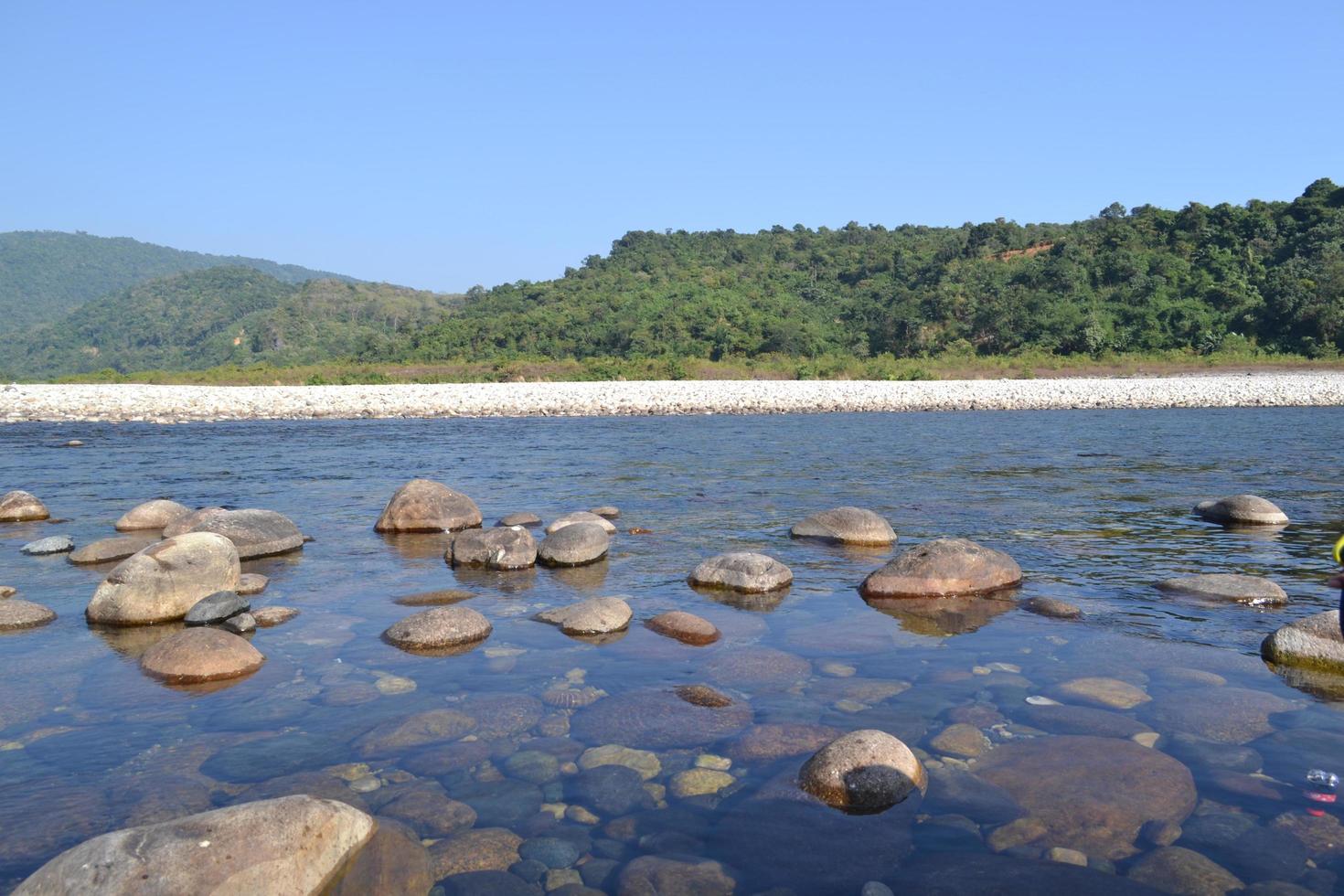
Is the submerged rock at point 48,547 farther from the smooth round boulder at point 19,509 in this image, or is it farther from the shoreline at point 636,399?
the shoreline at point 636,399

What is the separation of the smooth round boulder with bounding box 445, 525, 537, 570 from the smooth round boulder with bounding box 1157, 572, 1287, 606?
5884 mm

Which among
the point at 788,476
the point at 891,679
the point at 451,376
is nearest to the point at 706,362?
the point at 451,376

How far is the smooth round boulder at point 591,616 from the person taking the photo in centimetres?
750

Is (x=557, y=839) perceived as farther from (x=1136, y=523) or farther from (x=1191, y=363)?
(x=1191, y=363)

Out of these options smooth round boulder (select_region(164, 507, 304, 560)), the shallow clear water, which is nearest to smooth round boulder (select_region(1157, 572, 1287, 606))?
the shallow clear water

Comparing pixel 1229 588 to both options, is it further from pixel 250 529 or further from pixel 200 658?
pixel 250 529

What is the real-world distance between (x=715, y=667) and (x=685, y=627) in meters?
0.80

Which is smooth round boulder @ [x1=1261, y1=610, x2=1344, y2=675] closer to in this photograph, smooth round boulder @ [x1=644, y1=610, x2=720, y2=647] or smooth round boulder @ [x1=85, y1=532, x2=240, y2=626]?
smooth round boulder @ [x1=644, y1=610, x2=720, y2=647]

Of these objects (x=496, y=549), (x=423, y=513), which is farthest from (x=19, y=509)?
(x=496, y=549)

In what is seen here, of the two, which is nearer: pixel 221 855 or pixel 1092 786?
pixel 221 855

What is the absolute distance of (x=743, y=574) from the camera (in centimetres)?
883

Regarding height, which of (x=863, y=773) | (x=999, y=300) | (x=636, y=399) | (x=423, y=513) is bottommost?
(x=863, y=773)

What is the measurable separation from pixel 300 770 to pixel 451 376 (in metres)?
46.6

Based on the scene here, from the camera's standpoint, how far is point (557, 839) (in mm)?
4352
